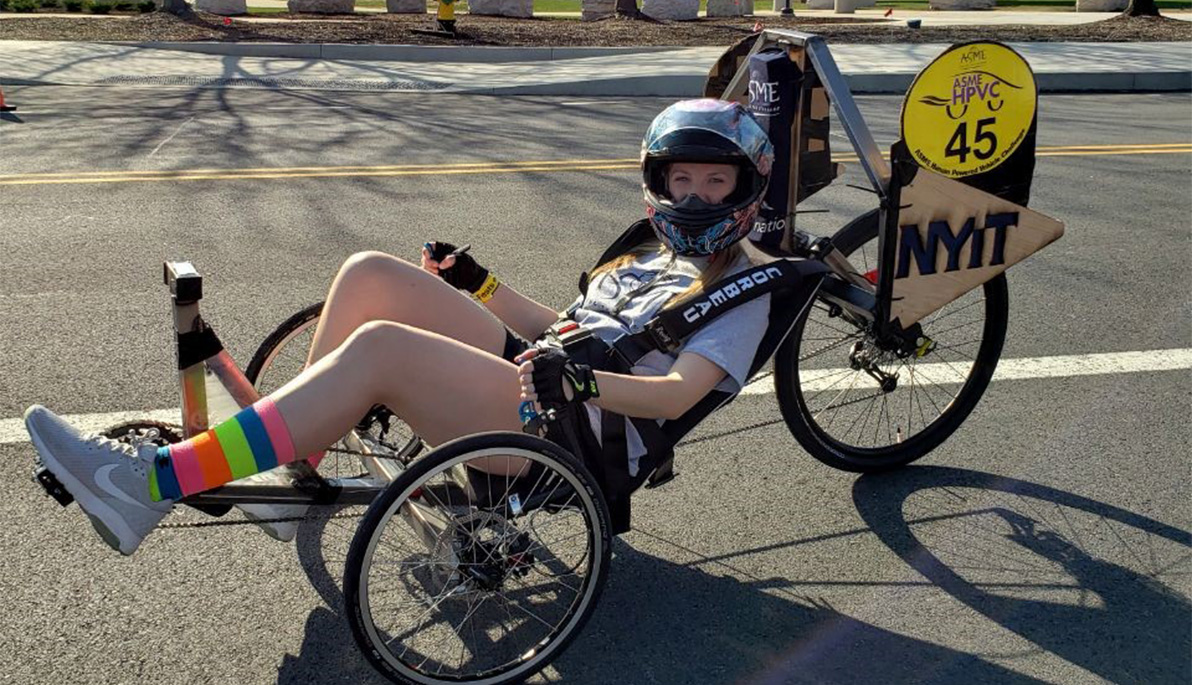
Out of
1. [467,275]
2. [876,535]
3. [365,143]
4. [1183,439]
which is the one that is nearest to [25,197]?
[365,143]

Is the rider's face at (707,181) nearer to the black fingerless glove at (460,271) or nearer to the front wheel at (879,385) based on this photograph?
the front wheel at (879,385)

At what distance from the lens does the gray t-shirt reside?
3109 millimetres

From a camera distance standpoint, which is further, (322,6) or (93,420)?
(322,6)

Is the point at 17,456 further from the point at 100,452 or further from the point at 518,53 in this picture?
the point at 518,53

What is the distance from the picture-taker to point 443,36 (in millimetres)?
16547

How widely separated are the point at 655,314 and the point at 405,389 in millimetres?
774

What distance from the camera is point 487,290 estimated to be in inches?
144

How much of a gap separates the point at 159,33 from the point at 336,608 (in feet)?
47.9

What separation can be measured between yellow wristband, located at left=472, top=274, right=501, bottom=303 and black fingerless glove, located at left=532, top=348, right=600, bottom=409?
3.13ft

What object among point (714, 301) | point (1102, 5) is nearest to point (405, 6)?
point (1102, 5)

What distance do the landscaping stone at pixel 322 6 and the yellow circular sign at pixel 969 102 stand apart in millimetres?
17511

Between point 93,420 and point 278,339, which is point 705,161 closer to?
point 278,339

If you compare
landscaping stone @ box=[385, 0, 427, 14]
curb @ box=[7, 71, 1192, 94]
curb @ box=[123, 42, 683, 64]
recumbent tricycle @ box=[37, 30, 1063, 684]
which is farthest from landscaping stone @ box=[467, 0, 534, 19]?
recumbent tricycle @ box=[37, 30, 1063, 684]

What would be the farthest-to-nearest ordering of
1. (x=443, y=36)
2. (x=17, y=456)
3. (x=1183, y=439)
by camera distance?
(x=443, y=36)
(x=1183, y=439)
(x=17, y=456)
